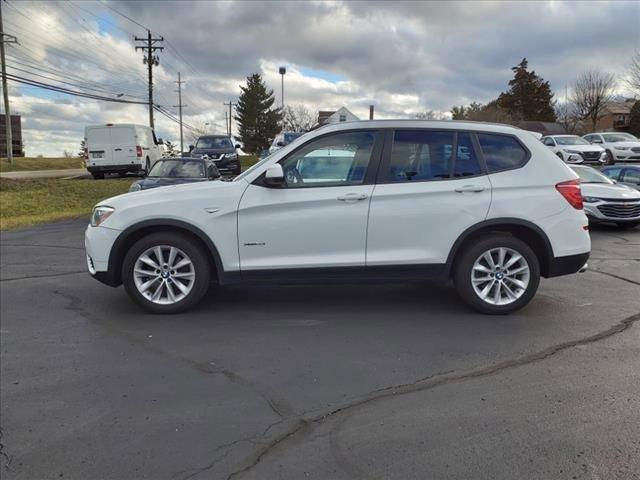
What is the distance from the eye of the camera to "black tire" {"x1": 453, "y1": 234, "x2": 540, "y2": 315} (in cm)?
506

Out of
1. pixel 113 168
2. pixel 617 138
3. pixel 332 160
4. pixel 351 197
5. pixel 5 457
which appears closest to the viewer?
pixel 5 457

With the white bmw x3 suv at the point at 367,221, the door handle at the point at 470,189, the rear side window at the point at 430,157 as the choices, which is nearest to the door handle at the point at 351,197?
the white bmw x3 suv at the point at 367,221

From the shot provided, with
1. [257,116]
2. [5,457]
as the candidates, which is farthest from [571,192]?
[257,116]

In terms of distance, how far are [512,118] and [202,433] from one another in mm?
76163

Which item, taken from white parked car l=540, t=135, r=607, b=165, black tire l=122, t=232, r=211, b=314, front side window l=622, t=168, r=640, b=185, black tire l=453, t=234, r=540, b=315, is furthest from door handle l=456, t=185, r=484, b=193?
white parked car l=540, t=135, r=607, b=165

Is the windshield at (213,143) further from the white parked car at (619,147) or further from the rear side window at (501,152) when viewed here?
the rear side window at (501,152)

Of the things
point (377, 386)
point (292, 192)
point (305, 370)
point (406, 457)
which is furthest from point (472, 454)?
point (292, 192)

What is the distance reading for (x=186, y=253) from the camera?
502cm

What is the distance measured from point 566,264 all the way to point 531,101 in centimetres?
7689

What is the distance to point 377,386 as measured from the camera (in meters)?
3.62

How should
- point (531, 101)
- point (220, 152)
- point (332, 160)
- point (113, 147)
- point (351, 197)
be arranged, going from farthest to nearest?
point (531, 101)
point (220, 152)
point (113, 147)
point (332, 160)
point (351, 197)

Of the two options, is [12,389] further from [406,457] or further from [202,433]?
[406,457]

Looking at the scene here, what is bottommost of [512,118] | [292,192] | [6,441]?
[6,441]

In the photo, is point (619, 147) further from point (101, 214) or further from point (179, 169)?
point (101, 214)
